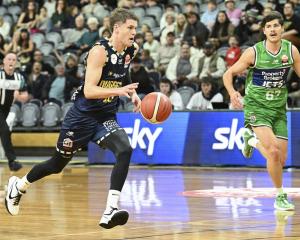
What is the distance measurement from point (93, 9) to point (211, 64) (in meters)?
5.65

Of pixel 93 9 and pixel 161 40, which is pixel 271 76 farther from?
pixel 93 9

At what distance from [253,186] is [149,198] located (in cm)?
227

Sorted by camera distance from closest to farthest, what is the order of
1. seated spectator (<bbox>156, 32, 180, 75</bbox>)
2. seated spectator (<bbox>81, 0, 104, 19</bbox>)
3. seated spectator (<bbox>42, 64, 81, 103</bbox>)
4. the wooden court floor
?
the wooden court floor, seated spectator (<bbox>156, 32, 180, 75</bbox>), seated spectator (<bbox>42, 64, 81, 103</bbox>), seated spectator (<bbox>81, 0, 104, 19</bbox>)

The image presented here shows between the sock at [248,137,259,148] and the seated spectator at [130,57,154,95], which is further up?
the sock at [248,137,259,148]

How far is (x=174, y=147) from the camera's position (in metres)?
18.0

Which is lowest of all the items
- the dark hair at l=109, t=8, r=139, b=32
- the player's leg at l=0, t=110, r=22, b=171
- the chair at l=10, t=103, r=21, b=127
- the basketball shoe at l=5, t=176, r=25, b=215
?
the chair at l=10, t=103, r=21, b=127

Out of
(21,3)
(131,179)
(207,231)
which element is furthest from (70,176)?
(21,3)

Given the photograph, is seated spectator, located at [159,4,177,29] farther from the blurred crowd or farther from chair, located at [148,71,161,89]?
chair, located at [148,71,161,89]

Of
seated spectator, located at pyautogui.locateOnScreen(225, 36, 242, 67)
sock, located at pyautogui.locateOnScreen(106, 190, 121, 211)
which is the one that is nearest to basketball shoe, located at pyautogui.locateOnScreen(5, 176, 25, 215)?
sock, located at pyautogui.locateOnScreen(106, 190, 121, 211)

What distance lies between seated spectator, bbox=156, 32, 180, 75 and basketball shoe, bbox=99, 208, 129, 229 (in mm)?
13423

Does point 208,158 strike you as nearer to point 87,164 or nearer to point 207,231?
point 87,164

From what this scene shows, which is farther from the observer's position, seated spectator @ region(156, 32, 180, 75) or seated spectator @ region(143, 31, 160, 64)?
seated spectator @ region(143, 31, 160, 64)

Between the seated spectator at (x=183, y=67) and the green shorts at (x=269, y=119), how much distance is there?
9867 millimetres

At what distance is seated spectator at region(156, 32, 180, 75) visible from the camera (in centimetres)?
2108
